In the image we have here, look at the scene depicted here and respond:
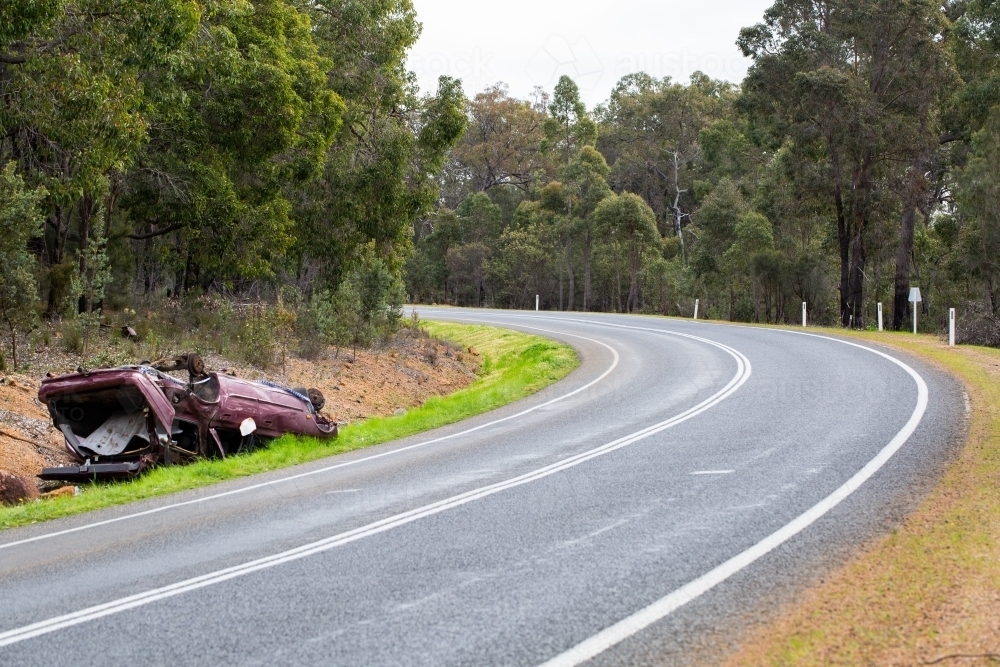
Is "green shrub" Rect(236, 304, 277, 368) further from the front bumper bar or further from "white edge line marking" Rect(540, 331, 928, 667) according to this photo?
"white edge line marking" Rect(540, 331, 928, 667)

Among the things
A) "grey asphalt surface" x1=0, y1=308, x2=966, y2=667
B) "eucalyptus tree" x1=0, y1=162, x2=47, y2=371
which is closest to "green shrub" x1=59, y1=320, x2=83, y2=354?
"eucalyptus tree" x1=0, y1=162, x2=47, y2=371

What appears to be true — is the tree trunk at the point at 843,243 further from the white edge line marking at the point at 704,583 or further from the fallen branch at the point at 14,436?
the fallen branch at the point at 14,436

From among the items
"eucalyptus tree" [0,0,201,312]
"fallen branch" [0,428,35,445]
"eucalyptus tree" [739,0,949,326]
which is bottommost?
"fallen branch" [0,428,35,445]

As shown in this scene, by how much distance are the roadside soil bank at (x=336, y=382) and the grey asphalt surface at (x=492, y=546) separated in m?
4.04

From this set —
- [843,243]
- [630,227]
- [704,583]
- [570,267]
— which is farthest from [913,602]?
[570,267]

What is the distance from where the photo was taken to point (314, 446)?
1253cm

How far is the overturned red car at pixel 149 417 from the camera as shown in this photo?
1071 cm

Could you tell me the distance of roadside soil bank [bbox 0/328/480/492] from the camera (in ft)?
41.3

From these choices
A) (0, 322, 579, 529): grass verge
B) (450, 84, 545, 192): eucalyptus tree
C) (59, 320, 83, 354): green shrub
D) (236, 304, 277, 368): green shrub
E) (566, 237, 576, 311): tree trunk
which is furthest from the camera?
(450, 84, 545, 192): eucalyptus tree

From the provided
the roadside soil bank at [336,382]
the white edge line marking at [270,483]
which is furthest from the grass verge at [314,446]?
the roadside soil bank at [336,382]

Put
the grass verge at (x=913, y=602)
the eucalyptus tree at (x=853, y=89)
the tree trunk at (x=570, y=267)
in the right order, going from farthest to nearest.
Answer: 1. the tree trunk at (x=570, y=267)
2. the eucalyptus tree at (x=853, y=89)
3. the grass verge at (x=913, y=602)

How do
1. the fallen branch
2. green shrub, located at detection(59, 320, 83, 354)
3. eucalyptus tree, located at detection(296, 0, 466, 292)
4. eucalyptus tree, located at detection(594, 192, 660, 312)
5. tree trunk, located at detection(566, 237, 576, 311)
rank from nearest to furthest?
the fallen branch
green shrub, located at detection(59, 320, 83, 354)
eucalyptus tree, located at detection(296, 0, 466, 292)
eucalyptus tree, located at detection(594, 192, 660, 312)
tree trunk, located at detection(566, 237, 576, 311)

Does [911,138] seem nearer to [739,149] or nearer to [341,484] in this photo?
[739,149]

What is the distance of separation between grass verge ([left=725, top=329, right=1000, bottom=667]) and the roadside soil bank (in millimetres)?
9570
